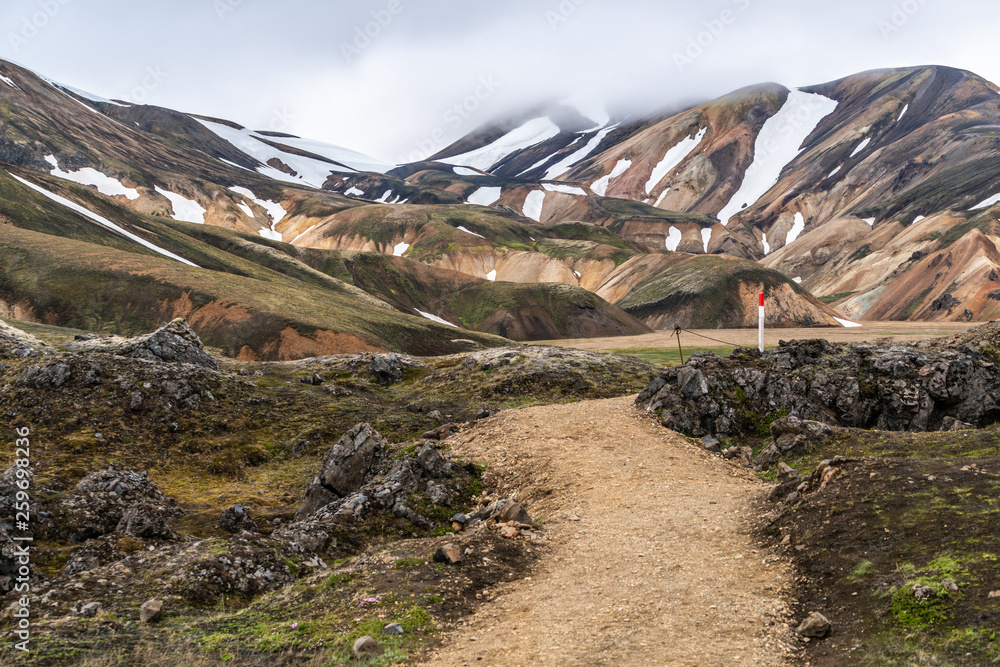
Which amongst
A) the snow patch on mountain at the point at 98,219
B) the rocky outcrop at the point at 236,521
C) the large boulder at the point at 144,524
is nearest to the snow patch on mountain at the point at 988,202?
the snow patch on mountain at the point at 98,219

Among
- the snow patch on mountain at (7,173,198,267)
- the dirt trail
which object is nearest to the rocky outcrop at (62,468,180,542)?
the dirt trail

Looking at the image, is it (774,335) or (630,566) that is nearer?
(630,566)

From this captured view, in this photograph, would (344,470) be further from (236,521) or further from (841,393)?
(841,393)

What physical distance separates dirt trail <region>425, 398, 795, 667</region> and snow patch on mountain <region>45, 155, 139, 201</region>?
202 meters

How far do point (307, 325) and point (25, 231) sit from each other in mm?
40223

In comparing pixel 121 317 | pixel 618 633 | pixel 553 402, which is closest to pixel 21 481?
pixel 618 633

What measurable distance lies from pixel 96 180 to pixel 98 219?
11489cm

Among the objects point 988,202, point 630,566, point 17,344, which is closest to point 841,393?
point 630,566

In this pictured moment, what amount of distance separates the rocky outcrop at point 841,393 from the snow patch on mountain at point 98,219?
84.5 metres

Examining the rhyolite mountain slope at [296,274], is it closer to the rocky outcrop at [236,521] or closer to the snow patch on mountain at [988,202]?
the rocky outcrop at [236,521]

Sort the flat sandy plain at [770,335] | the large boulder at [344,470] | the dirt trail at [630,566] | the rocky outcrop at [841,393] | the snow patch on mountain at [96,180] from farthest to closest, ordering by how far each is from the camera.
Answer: the snow patch on mountain at [96,180] < the flat sandy plain at [770,335] < the rocky outcrop at [841,393] < the large boulder at [344,470] < the dirt trail at [630,566]

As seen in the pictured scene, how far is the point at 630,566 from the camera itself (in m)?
12.6

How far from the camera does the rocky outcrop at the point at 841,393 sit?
22031mm

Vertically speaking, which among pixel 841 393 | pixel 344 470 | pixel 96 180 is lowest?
pixel 344 470
